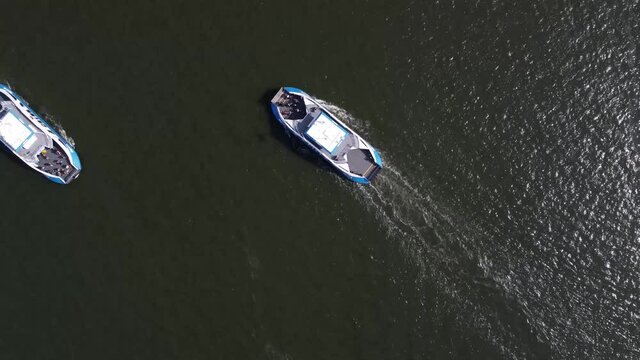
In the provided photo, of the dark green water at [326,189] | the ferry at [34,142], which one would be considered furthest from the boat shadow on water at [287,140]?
the ferry at [34,142]

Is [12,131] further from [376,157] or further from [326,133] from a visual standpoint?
[376,157]

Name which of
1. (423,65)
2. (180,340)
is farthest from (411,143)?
(180,340)

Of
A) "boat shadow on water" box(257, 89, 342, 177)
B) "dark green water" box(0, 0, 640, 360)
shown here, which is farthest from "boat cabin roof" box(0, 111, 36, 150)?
"boat shadow on water" box(257, 89, 342, 177)

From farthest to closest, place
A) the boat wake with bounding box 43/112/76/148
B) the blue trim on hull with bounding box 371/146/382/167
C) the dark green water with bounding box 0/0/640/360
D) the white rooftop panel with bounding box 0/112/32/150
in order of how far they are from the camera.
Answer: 1. the boat wake with bounding box 43/112/76/148
2. the white rooftop panel with bounding box 0/112/32/150
3. the blue trim on hull with bounding box 371/146/382/167
4. the dark green water with bounding box 0/0/640/360

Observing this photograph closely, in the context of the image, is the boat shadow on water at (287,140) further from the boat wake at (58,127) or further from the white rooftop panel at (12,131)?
the white rooftop panel at (12,131)

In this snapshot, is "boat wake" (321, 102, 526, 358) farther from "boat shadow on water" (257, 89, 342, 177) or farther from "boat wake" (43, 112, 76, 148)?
"boat wake" (43, 112, 76, 148)

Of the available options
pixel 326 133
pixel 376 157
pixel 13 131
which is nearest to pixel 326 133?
pixel 326 133
